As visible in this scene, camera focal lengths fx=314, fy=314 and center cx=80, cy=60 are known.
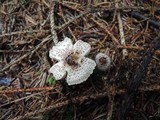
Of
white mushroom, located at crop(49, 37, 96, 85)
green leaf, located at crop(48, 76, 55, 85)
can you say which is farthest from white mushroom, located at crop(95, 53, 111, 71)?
green leaf, located at crop(48, 76, 55, 85)

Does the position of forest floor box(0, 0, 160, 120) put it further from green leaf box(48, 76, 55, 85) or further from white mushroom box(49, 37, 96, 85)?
white mushroom box(49, 37, 96, 85)

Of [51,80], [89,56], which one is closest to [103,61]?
[89,56]

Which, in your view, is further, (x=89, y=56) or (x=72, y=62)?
(x=89, y=56)

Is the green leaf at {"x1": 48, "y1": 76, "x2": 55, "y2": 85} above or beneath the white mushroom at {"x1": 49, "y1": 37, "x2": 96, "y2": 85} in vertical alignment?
beneath

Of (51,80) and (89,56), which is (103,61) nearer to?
(89,56)

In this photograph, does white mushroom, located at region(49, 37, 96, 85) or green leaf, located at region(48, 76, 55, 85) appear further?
green leaf, located at region(48, 76, 55, 85)

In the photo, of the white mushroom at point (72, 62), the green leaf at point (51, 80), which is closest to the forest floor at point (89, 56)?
the green leaf at point (51, 80)
